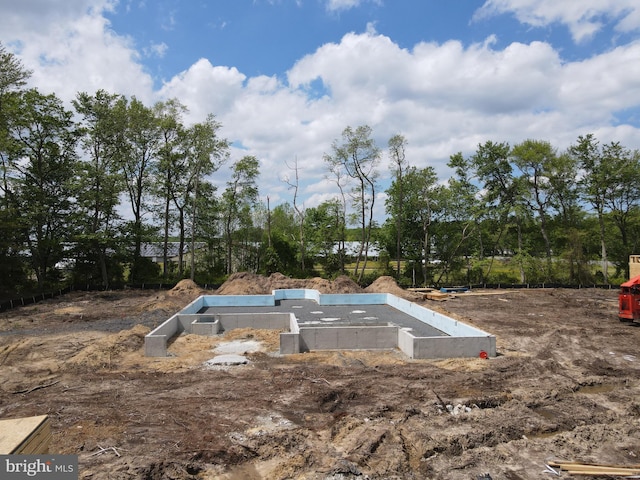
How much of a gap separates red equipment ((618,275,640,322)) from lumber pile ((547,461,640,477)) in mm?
13197

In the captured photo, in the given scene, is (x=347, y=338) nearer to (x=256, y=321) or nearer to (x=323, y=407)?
(x=256, y=321)

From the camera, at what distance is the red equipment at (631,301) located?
664 inches

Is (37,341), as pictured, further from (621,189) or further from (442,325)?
(621,189)

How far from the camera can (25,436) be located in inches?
179

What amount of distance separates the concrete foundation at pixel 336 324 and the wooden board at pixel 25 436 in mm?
7870

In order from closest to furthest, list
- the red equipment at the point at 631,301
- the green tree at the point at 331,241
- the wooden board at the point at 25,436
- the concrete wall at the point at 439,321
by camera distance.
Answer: the wooden board at the point at 25,436
the concrete wall at the point at 439,321
the red equipment at the point at 631,301
the green tree at the point at 331,241

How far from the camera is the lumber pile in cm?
589

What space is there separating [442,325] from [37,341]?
13365 millimetres

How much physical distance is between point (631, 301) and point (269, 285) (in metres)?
17.6

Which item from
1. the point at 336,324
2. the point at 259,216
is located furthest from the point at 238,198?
the point at 336,324

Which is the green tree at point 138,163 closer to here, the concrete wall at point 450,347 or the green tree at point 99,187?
the green tree at point 99,187

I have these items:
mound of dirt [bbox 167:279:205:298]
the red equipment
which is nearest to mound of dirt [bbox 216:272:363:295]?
mound of dirt [bbox 167:279:205:298]

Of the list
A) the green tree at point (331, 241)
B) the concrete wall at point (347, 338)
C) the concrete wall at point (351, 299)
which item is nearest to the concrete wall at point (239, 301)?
the concrete wall at point (351, 299)

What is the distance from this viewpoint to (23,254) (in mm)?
26156
